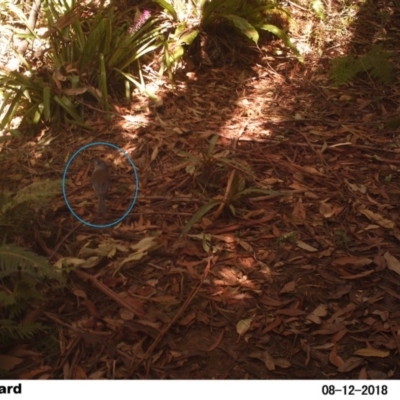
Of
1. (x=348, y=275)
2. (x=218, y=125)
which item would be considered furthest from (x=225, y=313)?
(x=218, y=125)

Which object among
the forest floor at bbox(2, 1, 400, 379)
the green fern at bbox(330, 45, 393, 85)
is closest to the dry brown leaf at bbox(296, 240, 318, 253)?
the forest floor at bbox(2, 1, 400, 379)

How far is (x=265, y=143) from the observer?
9.59ft

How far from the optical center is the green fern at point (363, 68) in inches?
134

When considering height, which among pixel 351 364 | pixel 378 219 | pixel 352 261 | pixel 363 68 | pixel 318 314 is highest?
pixel 363 68

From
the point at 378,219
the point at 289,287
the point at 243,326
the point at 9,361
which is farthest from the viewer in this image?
the point at 378,219

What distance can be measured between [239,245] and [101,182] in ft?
2.23

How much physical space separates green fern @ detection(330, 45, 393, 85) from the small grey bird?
5.60 ft

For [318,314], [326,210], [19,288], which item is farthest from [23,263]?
[326,210]

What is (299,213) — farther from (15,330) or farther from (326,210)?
(15,330)

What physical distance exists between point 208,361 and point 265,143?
140 cm

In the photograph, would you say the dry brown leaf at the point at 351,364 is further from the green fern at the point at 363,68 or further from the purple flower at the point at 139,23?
the purple flower at the point at 139,23

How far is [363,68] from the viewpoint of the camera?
11.3 ft

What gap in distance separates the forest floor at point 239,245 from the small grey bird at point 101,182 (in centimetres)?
6

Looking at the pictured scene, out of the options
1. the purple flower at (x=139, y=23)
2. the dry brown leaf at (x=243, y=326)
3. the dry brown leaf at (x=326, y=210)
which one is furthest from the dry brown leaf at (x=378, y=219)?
the purple flower at (x=139, y=23)
